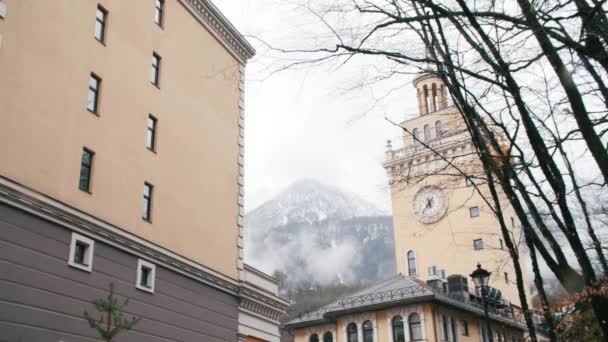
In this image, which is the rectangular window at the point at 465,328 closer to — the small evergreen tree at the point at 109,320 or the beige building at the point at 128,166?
the beige building at the point at 128,166

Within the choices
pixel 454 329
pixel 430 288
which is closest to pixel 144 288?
pixel 430 288

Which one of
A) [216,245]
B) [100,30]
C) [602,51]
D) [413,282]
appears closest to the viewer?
[602,51]

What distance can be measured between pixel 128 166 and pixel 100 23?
4.37m

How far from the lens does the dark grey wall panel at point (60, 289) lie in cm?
1475

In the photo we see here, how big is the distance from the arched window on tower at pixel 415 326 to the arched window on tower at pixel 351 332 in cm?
414

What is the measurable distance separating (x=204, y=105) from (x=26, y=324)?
12.1 meters

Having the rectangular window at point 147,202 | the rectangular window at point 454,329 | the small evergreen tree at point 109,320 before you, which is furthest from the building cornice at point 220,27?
the rectangular window at point 454,329

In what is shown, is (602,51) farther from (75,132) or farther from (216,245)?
(216,245)

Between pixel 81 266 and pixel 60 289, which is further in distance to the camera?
pixel 81 266

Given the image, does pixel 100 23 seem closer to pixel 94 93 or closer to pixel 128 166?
pixel 94 93

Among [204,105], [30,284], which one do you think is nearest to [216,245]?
[204,105]

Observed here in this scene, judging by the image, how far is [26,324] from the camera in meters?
14.8

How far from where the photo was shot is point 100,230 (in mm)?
17656

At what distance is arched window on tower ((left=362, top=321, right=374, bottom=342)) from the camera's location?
43188 millimetres
